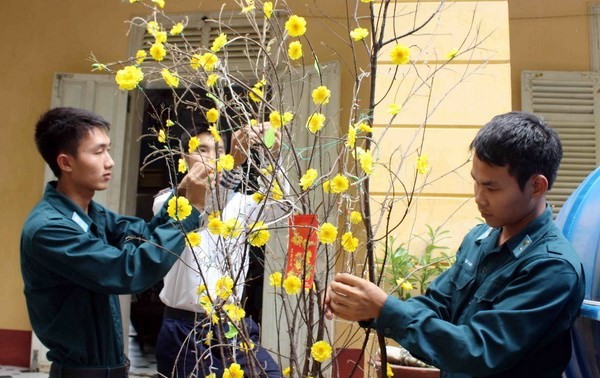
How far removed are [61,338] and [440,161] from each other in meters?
2.17

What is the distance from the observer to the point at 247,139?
194cm

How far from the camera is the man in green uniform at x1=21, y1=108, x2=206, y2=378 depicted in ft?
6.60

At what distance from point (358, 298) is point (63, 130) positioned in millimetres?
1315

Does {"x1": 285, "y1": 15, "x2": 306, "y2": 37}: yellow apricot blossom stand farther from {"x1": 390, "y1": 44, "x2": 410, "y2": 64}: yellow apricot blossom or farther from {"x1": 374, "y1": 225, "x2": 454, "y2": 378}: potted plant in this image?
{"x1": 374, "y1": 225, "x2": 454, "y2": 378}: potted plant

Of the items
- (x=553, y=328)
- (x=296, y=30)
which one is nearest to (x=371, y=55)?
(x=296, y=30)

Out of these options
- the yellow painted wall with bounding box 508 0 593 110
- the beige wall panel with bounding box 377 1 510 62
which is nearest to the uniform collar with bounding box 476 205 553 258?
the beige wall panel with bounding box 377 1 510 62

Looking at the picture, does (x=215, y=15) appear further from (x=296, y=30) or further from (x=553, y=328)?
(x=553, y=328)

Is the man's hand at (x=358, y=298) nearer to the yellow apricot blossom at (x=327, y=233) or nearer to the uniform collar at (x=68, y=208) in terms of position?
the yellow apricot blossom at (x=327, y=233)

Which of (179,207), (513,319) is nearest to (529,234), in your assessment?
(513,319)

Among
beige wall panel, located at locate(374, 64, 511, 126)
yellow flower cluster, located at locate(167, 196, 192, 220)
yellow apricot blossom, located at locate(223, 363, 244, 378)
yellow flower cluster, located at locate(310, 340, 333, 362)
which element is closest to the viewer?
yellow flower cluster, located at locate(310, 340, 333, 362)

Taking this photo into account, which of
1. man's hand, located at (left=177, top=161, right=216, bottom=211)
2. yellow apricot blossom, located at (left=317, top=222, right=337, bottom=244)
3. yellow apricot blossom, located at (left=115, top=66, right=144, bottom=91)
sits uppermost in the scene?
yellow apricot blossom, located at (left=115, top=66, right=144, bottom=91)

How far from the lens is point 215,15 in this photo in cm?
560

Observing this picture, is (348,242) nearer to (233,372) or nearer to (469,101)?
(233,372)

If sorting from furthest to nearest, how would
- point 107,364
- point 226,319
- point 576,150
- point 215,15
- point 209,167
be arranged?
1. point 215,15
2. point 576,150
3. point 107,364
4. point 209,167
5. point 226,319
